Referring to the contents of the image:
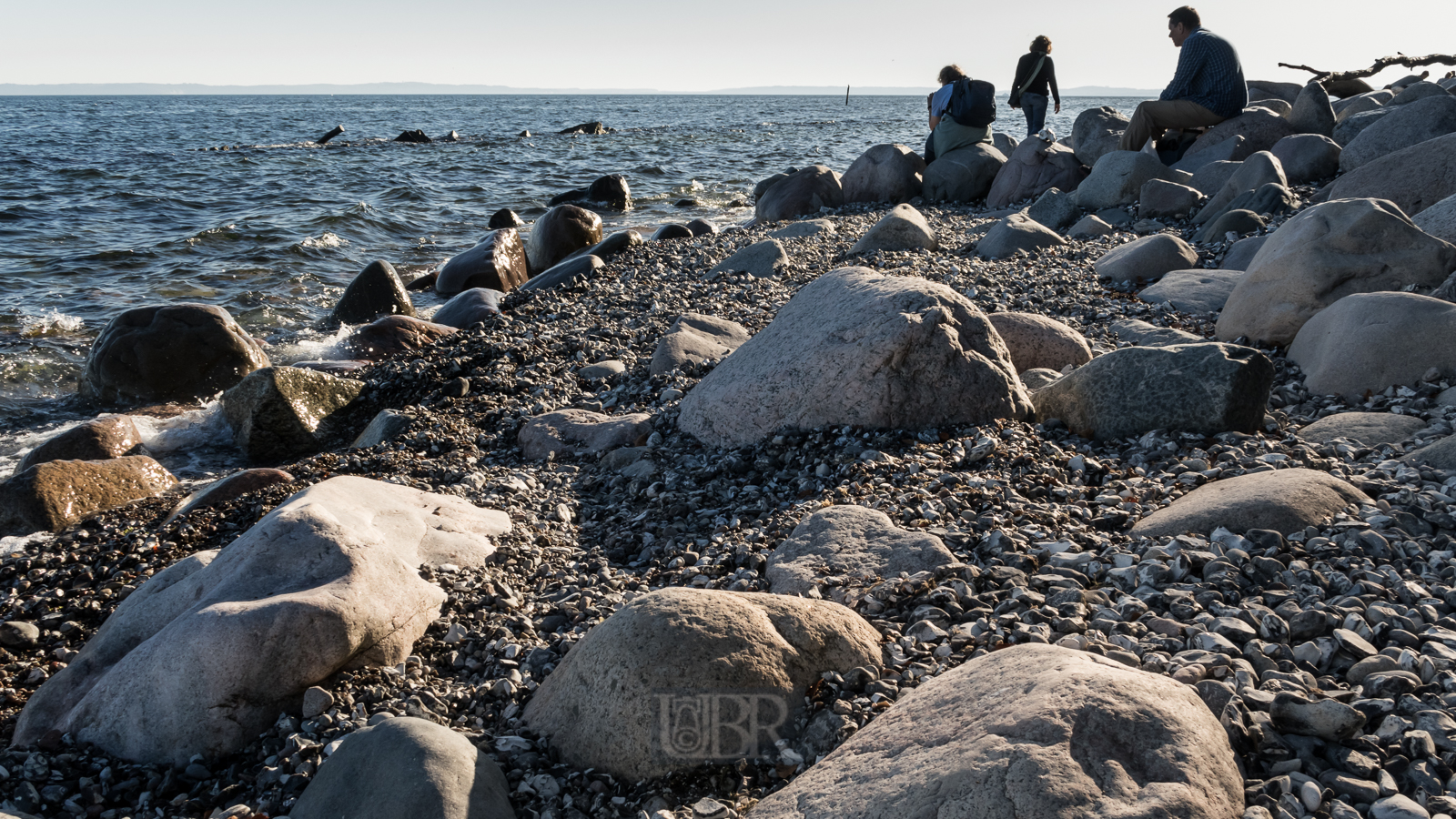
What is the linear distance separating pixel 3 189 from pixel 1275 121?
2485 cm

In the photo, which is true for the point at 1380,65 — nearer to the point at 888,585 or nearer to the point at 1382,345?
the point at 1382,345

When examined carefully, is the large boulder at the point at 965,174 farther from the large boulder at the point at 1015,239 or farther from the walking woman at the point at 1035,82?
the large boulder at the point at 1015,239

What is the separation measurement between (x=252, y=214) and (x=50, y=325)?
7614 millimetres

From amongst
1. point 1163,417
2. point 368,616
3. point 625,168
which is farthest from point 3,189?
point 1163,417

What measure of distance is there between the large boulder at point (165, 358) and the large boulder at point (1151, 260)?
7954 millimetres

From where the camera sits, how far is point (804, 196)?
14.1 meters

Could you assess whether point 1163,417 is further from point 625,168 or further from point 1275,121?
point 625,168

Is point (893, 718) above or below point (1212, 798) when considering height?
below

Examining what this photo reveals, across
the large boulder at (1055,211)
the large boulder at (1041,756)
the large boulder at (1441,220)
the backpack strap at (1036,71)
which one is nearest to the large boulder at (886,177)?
the backpack strap at (1036,71)

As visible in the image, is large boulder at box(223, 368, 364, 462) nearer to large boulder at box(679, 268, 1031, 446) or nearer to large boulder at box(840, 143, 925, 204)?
large boulder at box(679, 268, 1031, 446)

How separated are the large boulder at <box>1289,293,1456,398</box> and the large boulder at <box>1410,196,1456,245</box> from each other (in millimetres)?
2133

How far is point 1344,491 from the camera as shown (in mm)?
3248

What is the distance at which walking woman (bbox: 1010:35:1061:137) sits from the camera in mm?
14469

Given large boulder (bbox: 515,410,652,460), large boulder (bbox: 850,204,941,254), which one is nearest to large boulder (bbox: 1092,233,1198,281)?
large boulder (bbox: 850,204,941,254)
